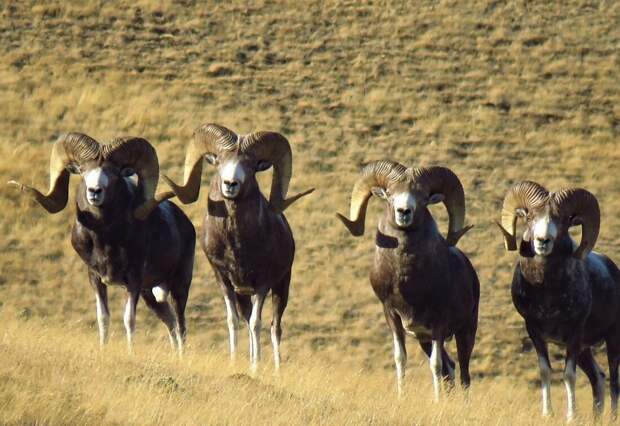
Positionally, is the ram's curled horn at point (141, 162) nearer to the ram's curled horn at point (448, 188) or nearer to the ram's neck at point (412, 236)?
the ram's neck at point (412, 236)

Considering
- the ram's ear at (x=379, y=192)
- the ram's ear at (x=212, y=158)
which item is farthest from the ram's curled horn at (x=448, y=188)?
the ram's ear at (x=212, y=158)

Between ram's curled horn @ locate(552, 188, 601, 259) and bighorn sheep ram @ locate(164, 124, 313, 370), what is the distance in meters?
3.67

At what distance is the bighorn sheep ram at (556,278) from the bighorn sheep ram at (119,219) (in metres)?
4.67

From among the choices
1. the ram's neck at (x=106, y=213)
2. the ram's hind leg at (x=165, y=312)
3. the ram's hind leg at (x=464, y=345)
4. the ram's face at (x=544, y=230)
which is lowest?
the ram's hind leg at (x=464, y=345)

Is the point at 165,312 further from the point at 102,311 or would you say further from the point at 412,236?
the point at 412,236

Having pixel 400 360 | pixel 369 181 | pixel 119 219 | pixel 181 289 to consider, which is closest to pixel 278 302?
pixel 181 289

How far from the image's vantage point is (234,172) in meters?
19.7

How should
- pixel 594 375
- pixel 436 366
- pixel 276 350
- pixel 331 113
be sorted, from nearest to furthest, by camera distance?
pixel 436 366, pixel 276 350, pixel 594 375, pixel 331 113

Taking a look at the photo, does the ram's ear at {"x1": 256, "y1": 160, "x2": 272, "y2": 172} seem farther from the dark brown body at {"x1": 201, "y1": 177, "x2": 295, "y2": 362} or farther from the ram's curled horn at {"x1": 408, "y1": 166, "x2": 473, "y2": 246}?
the ram's curled horn at {"x1": 408, "y1": 166, "x2": 473, "y2": 246}

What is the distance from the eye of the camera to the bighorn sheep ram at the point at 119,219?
65.4ft

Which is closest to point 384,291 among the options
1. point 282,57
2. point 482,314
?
point 482,314

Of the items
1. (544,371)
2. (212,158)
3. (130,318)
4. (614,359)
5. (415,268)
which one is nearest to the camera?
(415,268)

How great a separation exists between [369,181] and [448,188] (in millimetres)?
1057

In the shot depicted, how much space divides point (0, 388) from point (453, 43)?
3375 cm
